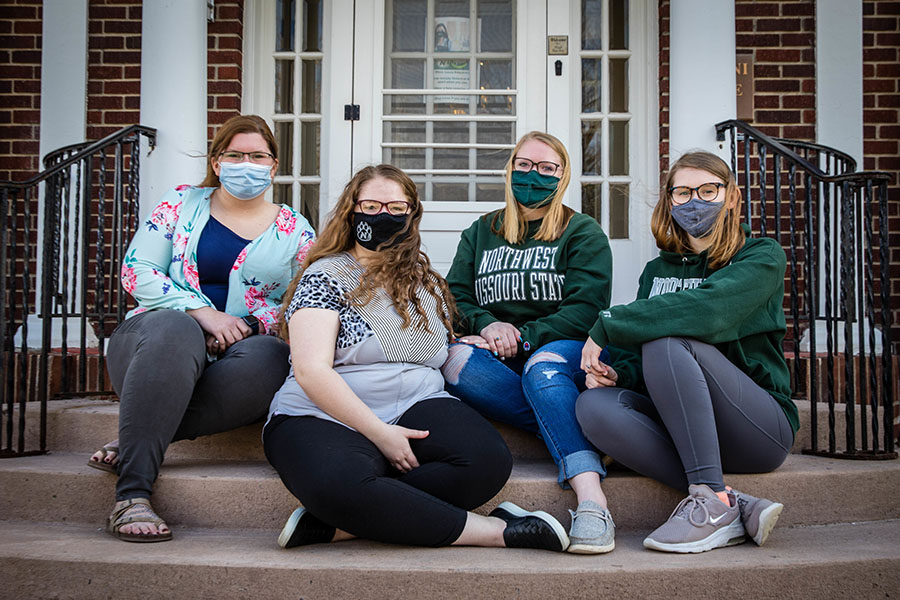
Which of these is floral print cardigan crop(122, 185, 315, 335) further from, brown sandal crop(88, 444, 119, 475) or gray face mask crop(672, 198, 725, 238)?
gray face mask crop(672, 198, 725, 238)

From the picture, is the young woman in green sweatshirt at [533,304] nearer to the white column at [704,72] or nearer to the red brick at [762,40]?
the white column at [704,72]

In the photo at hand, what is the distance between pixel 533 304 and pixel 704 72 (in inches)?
66.1

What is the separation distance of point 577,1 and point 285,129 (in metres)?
1.94

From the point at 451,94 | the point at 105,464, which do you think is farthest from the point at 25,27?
the point at 105,464

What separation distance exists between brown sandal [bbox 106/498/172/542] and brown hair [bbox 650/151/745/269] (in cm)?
193

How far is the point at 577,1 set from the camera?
4605 millimetres

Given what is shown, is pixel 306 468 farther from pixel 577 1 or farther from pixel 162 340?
pixel 577 1

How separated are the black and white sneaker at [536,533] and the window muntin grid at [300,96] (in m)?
2.90

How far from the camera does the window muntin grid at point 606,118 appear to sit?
462cm

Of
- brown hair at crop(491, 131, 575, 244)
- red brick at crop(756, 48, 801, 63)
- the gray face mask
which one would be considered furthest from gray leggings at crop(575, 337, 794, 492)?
red brick at crop(756, 48, 801, 63)

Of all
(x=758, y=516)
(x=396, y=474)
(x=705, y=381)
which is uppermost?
(x=705, y=381)

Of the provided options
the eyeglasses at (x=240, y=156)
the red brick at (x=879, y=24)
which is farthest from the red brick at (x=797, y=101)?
the eyeglasses at (x=240, y=156)

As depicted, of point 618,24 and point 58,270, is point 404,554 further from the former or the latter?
point 618,24

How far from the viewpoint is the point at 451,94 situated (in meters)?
4.62
